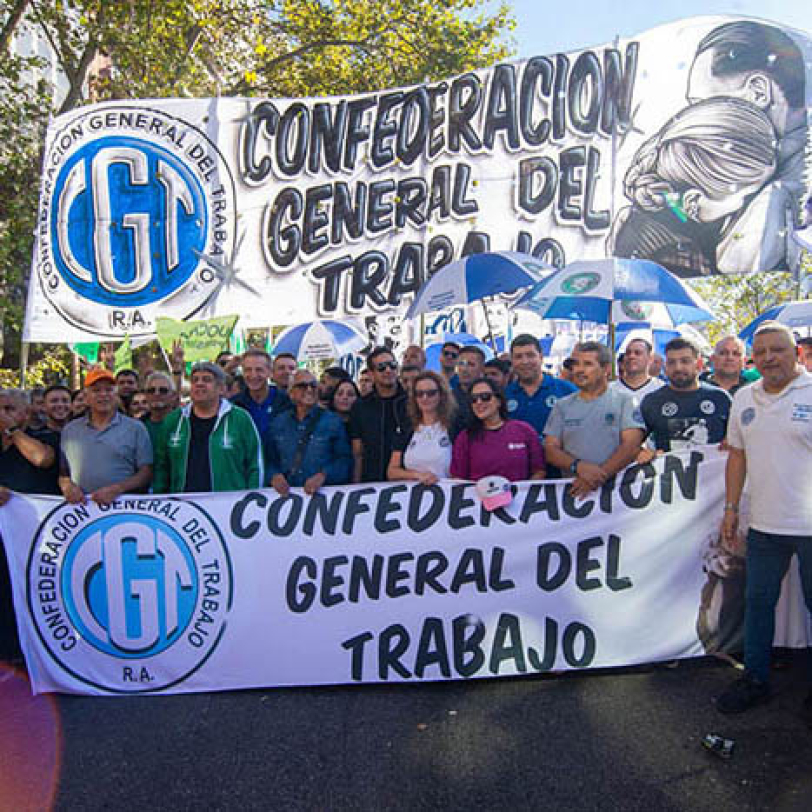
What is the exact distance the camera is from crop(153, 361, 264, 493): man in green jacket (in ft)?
13.4

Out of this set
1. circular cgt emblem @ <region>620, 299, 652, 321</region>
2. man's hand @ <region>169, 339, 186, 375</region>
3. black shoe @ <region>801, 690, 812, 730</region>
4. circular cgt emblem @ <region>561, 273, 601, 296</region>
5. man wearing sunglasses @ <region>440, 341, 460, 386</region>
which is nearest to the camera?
black shoe @ <region>801, 690, 812, 730</region>

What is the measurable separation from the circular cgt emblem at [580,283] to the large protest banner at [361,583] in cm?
140

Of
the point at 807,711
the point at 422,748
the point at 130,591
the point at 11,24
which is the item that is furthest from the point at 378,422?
the point at 11,24

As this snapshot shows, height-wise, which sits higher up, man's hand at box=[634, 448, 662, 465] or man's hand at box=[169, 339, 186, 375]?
man's hand at box=[169, 339, 186, 375]

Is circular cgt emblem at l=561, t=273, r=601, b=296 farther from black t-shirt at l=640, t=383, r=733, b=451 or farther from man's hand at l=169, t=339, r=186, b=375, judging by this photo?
man's hand at l=169, t=339, r=186, b=375

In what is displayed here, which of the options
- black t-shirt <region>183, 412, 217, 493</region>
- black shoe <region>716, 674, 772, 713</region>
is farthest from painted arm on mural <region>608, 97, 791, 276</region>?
black t-shirt <region>183, 412, 217, 493</region>

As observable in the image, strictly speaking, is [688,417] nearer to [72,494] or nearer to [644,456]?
[644,456]

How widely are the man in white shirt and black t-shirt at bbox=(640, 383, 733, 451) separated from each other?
0.69 m

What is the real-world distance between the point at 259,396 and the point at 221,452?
1020mm

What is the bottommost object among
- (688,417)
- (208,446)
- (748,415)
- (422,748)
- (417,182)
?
(422,748)

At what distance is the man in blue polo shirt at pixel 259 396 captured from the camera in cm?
496

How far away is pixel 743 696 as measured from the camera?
325cm

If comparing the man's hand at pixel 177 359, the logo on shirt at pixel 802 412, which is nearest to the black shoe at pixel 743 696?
the logo on shirt at pixel 802 412

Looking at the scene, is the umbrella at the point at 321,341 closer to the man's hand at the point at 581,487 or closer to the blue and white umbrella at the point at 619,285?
the blue and white umbrella at the point at 619,285
